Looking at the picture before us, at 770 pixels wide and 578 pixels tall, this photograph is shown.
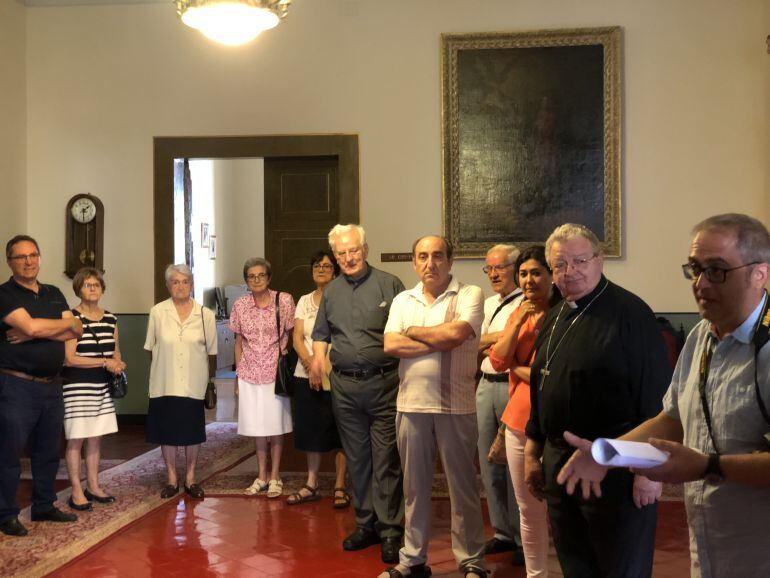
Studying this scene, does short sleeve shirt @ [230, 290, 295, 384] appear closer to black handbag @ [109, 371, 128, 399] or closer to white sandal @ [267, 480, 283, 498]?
white sandal @ [267, 480, 283, 498]

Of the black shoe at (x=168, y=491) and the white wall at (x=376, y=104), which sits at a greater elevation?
the white wall at (x=376, y=104)

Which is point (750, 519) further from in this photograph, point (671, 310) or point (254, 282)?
point (671, 310)

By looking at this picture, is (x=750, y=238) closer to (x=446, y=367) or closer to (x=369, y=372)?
(x=446, y=367)

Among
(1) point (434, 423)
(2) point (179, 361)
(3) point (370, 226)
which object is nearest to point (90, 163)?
(3) point (370, 226)

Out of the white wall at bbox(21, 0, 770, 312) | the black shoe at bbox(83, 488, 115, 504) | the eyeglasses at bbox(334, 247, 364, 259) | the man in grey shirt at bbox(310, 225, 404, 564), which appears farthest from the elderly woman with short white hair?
the white wall at bbox(21, 0, 770, 312)

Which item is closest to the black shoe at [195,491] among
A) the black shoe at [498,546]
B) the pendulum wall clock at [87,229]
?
the black shoe at [498,546]

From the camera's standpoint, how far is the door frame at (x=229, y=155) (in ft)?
27.2

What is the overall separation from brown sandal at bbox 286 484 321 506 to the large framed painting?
2983mm

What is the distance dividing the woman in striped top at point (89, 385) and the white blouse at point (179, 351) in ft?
Result: 1.16

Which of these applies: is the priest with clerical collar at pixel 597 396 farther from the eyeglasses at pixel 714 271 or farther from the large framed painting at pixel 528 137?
the large framed painting at pixel 528 137

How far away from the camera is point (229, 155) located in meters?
8.35

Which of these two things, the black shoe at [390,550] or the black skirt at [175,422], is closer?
the black shoe at [390,550]

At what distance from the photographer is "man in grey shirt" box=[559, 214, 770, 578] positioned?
193 cm

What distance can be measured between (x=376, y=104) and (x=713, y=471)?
22.2 ft
